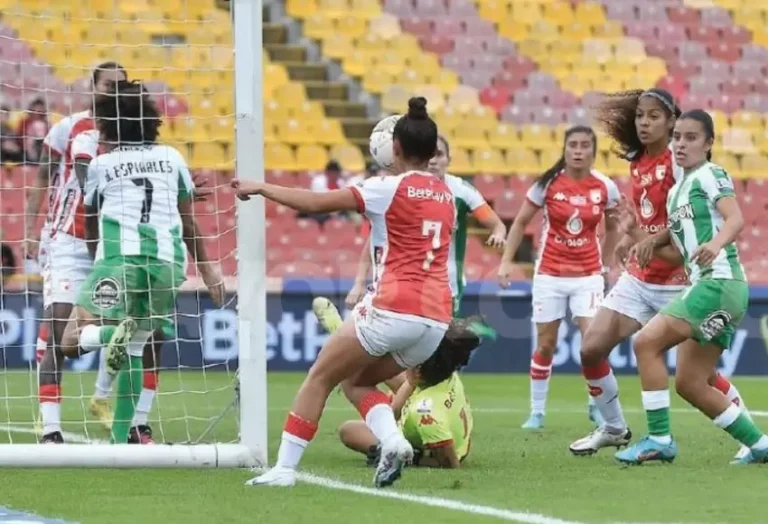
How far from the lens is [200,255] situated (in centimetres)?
870

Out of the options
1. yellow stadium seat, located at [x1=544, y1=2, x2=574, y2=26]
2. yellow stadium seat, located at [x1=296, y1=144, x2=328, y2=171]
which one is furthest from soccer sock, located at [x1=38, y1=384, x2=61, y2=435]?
yellow stadium seat, located at [x1=544, y1=2, x2=574, y2=26]

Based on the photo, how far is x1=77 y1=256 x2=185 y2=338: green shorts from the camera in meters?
8.36

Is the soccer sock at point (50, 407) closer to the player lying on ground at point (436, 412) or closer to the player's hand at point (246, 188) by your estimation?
the player lying on ground at point (436, 412)

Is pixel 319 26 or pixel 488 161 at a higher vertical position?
pixel 319 26

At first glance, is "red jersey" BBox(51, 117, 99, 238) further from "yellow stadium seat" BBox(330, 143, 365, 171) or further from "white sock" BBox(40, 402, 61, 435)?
"yellow stadium seat" BBox(330, 143, 365, 171)

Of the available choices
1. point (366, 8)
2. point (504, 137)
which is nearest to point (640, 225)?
point (504, 137)

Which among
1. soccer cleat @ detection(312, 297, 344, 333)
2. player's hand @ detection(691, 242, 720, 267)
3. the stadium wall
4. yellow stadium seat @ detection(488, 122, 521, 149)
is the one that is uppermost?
yellow stadium seat @ detection(488, 122, 521, 149)

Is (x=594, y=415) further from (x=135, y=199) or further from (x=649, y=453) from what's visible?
(x=135, y=199)

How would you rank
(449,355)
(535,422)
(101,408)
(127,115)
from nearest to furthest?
(449,355)
(127,115)
(101,408)
(535,422)

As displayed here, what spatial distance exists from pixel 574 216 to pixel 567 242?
0.64 feet

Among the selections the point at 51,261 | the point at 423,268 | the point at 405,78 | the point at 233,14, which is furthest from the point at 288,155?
the point at 423,268

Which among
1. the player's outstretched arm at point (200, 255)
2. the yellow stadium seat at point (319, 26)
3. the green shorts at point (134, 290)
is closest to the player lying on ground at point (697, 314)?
the player's outstretched arm at point (200, 255)

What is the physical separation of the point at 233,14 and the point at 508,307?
8.20 meters

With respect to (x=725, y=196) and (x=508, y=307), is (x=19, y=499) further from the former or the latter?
(x=508, y=307)
